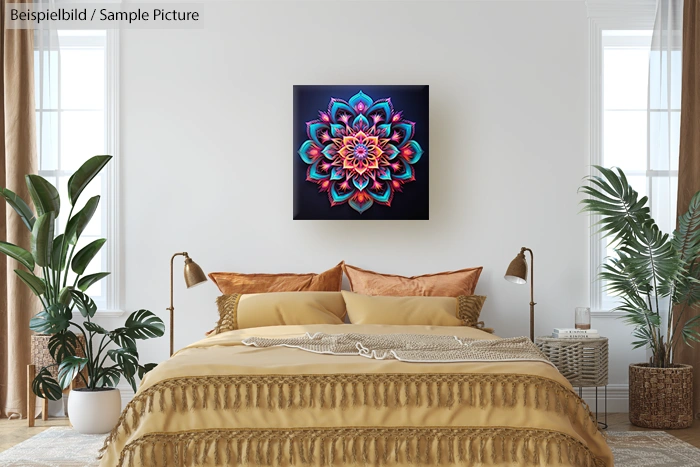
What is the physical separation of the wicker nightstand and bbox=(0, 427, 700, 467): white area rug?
0.37 meters

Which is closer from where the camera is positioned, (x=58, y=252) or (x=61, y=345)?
(x=61, y=345)

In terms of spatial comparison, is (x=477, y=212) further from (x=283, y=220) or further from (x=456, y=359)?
(x=456, y=359)

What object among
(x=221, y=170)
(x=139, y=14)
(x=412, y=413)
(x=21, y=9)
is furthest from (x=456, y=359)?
(x=21, y=9)

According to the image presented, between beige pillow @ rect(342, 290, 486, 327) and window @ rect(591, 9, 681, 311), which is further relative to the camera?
window @ rect(591, 9, 681, 311)

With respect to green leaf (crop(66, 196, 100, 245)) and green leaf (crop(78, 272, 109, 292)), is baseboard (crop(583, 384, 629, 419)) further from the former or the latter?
green leaf (crop(66, 196, 100, 245))

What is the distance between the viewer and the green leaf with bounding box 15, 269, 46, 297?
177 inches

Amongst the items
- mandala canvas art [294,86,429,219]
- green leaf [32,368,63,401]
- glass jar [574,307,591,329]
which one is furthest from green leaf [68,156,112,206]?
glass jar [574,307,591,329]

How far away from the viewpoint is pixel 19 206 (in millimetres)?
4570

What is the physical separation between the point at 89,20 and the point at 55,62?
1.30ft

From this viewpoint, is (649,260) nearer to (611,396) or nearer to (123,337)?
(611,396)

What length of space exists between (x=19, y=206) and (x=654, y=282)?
4170 millimetres

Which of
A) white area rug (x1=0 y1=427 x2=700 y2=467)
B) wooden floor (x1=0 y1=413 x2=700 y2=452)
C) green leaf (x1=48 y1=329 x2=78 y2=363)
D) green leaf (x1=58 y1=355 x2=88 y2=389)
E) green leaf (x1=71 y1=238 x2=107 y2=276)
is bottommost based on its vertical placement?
wooden floor (x1=0 y1=413 x2=700 y2=452)

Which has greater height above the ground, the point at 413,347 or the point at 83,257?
the point at 83,257

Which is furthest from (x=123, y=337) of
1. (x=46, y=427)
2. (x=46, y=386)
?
(x=46, y=427)
